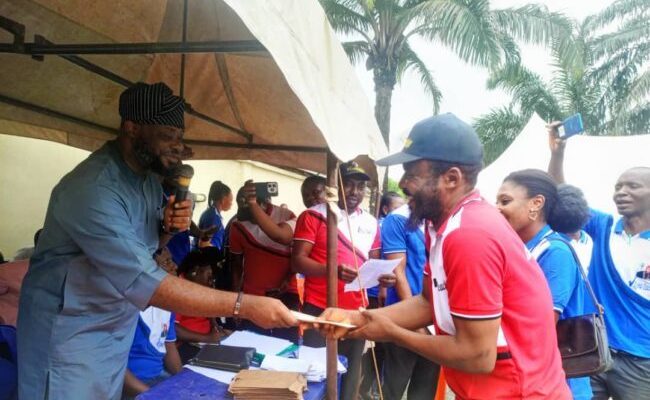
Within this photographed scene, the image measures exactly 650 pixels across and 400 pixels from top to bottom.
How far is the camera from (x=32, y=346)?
193 cm

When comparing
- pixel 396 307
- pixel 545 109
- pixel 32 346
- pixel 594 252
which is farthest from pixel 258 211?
pixel 545 109

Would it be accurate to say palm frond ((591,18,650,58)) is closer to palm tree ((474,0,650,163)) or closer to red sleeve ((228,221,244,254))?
palm tree ((474,0,650,163))

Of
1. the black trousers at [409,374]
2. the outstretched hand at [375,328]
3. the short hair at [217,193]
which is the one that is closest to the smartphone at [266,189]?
the black trousers at [409,374]

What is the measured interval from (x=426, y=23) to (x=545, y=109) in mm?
10165

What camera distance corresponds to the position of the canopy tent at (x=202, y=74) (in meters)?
1.88

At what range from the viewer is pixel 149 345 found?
2.80 m

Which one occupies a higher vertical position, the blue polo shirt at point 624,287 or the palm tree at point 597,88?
the palm tree at point 597,88

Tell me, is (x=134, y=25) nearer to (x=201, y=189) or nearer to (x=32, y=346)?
(x=32, y=346)

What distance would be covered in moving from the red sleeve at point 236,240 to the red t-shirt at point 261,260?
0.01m

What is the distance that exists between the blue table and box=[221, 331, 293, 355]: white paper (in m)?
0.45

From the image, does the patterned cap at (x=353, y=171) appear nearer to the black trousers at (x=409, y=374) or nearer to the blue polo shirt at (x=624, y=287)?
the black trousers at (x=409, y=374)

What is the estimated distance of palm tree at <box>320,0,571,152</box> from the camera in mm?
10164

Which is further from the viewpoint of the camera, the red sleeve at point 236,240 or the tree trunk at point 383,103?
the tree trunk at point 383,103

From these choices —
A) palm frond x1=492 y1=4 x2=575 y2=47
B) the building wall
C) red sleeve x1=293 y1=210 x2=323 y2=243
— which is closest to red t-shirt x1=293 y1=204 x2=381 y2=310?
red sleeve x1=293 y1=210 x2=323 y2=243
